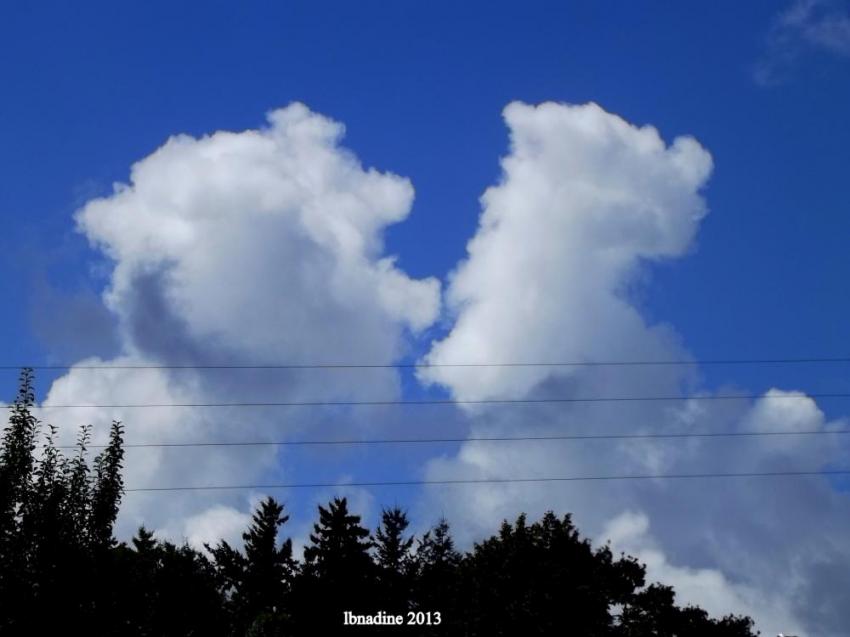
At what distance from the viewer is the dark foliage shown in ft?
124

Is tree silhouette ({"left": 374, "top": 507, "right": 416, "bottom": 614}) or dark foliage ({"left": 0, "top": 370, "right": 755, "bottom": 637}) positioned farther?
tree silhouette ({"left": 374, "top": 507, "right": 416, "bottom": 614})

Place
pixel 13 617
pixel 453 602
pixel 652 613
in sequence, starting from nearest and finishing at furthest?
pixel 13 617, pixel 453 602, pixel 652 613

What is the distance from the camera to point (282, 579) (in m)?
98.9

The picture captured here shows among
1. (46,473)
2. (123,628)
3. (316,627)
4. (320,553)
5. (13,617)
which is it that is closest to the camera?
(13,617)

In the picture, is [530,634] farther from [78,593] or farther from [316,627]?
[78,593]

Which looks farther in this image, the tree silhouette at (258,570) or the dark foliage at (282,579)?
the tree silhouette at (258,570)

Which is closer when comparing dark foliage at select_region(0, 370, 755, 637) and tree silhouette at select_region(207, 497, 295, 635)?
dark foliage at select_region(0, 370, 755, 637)

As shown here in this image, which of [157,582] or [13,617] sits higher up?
[157,582]

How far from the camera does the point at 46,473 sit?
40.8 metres

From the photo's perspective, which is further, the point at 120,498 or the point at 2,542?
the point at 120,498

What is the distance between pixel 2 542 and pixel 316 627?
5776 centimetres

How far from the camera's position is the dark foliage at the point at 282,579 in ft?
124

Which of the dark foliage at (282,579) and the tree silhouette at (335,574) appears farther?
the tree silhouette at (335,574)

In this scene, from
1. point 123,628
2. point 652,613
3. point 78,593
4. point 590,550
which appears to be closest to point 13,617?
point 78,593
